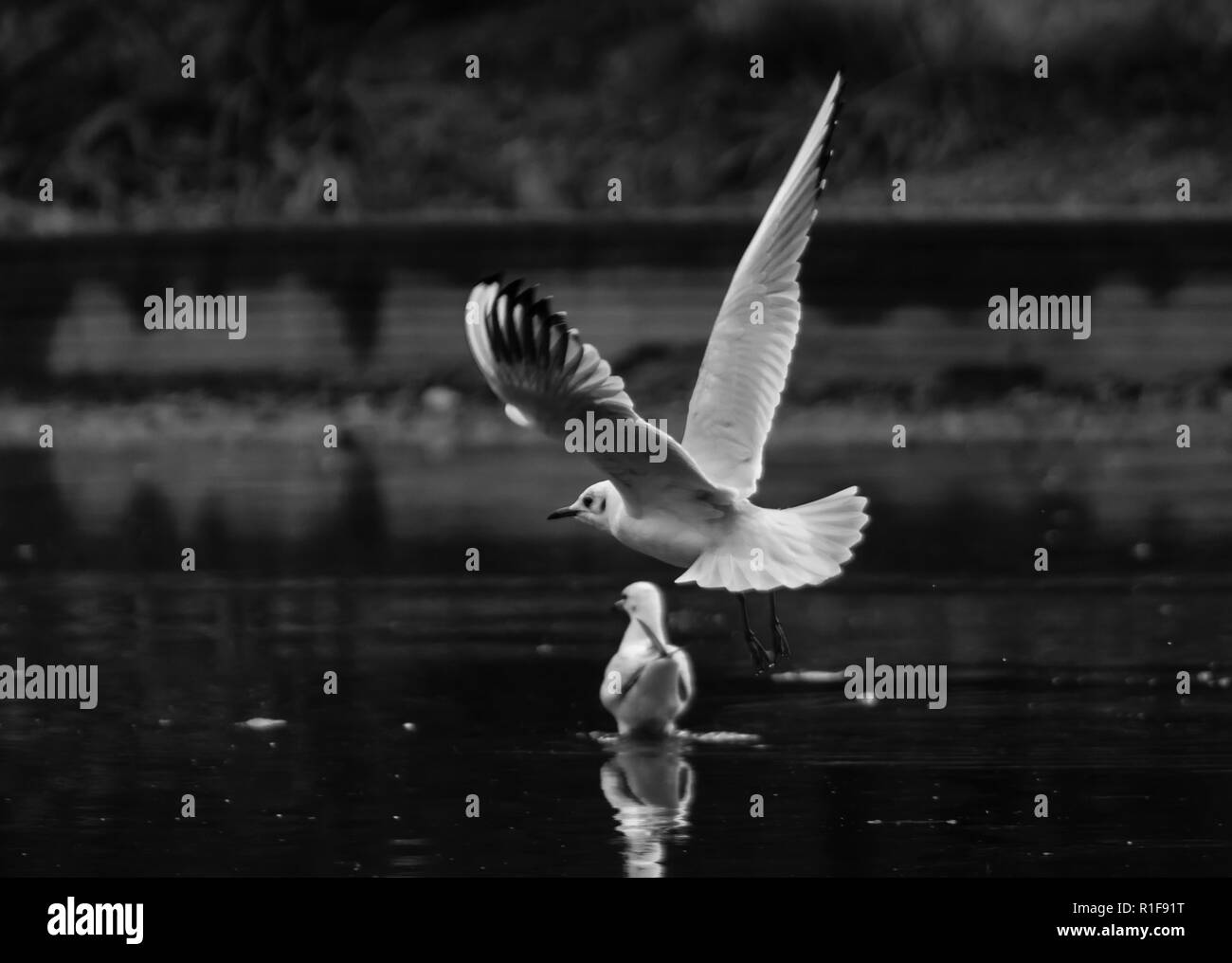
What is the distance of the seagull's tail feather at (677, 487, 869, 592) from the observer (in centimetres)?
914

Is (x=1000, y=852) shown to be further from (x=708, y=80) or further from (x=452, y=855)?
(x=708, y=80)

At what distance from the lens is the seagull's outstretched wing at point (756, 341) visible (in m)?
10.0

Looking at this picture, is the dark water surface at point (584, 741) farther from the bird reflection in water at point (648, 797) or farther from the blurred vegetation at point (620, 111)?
the blurred vegetation at point (620, 111)

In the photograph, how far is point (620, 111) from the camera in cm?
3017

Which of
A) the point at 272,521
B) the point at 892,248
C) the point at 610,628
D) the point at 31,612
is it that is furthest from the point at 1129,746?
the point at 892,248

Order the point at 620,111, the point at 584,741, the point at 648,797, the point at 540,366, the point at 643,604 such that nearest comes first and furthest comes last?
the point at 540,366, the point at 648,797, the point at 584,741, the point at 643,604, the point at 620,111

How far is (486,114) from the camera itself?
3067 cm

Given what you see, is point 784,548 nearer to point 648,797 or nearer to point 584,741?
point 648,797

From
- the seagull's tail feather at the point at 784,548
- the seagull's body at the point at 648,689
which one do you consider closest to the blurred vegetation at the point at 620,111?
the seagull's body at the point at 648,689

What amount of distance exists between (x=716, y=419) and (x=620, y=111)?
67.3 ft

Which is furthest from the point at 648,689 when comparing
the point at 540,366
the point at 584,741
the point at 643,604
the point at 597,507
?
the point at 540,366

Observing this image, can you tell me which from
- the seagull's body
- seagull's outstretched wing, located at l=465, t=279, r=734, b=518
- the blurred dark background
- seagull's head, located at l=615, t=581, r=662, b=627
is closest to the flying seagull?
seagull's outstretched wing, located at l=465, t=279, r=734, b=518

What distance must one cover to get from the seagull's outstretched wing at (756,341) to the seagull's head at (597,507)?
40 centimetres

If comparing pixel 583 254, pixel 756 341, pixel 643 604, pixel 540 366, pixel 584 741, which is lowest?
pixel 584 741
